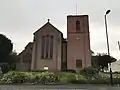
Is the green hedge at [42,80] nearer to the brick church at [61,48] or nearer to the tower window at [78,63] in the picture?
the brick church at [61,48]

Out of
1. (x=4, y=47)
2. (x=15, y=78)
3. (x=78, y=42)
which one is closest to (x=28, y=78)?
(x=15, y=78)

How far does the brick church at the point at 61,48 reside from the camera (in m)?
46.4

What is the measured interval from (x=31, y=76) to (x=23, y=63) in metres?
20.0

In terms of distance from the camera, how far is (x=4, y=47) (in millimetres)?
57531

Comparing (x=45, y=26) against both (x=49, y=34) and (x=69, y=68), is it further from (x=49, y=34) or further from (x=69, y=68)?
(x=69, y=68)

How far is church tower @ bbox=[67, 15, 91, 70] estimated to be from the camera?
1841 inches

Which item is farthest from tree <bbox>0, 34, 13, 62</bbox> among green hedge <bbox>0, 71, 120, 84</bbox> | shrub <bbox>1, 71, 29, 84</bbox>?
green hedge <bbox>0, 71, 120, 84</bbox>

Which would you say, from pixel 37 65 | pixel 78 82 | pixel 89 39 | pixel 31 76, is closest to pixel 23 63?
pixel 37 65

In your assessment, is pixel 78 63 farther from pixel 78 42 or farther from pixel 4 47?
pixel 4 47

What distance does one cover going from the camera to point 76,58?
4691cm

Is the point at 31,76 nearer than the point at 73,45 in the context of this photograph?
Yes

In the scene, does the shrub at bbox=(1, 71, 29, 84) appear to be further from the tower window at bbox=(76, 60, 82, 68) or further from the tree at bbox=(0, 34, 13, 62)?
the tree at bbox=(0, 34, 13, 62)

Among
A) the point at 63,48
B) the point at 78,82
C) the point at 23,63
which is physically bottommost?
the point at 78,82

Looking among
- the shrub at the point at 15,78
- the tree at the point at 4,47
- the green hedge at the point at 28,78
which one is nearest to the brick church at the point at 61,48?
the tree at the point at 4,47
